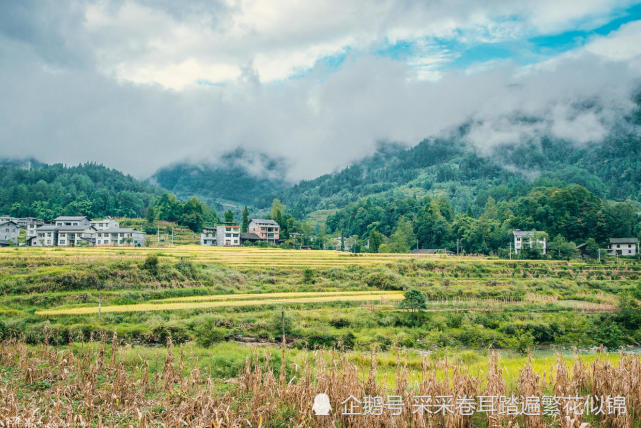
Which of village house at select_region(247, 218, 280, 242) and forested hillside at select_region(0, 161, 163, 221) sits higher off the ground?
forested hillside at select_region(0, 161, 163, 221)

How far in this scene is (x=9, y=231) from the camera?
76.5m

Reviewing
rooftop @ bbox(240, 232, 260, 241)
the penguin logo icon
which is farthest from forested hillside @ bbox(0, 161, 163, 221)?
the penguin logo icon

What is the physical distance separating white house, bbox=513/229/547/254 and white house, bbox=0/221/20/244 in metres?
80.2

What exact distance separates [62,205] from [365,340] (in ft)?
361

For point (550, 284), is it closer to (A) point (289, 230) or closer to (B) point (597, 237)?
(B) point (597, 237)

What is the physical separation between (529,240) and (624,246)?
52.8 ft

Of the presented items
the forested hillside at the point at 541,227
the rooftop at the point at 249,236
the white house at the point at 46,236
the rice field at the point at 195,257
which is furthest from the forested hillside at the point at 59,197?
the forested hillside at the point at 541,227

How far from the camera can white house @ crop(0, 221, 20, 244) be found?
74.9 meters

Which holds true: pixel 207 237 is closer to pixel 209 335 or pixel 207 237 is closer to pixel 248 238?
pixel 248 238

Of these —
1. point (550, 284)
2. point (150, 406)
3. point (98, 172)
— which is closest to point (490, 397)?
point (150, 406)

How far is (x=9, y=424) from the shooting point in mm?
8703

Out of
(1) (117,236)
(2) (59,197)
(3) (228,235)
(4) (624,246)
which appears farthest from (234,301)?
(2) (59,197)

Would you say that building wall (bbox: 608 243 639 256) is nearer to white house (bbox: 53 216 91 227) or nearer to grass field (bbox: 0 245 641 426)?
grass field (bbox: 0 245 641 426)

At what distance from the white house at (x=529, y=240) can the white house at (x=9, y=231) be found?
263 feet
